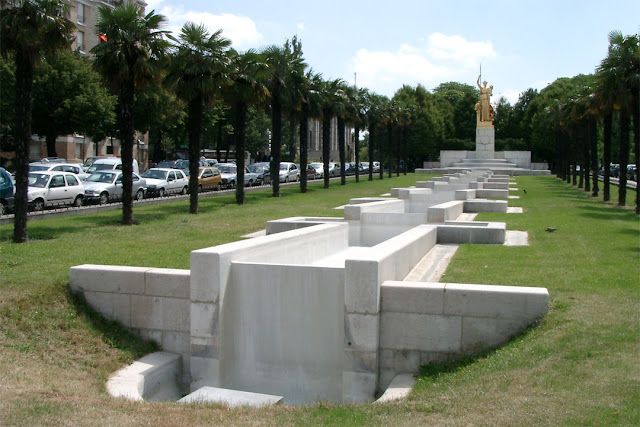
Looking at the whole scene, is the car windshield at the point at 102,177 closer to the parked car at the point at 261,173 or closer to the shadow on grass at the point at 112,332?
the parked car at the point at 261,173

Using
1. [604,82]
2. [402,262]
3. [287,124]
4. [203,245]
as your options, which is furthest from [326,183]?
[287,124]

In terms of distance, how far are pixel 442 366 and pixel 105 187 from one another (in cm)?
2074

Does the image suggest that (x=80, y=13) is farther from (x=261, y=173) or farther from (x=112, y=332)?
(x=112, y=332)

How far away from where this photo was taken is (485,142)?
233ft

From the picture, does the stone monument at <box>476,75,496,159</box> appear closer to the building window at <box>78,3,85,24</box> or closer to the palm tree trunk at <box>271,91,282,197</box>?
the building window at <box>78,3,85,24</box>

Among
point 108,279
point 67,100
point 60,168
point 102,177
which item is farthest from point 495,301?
point 67,100

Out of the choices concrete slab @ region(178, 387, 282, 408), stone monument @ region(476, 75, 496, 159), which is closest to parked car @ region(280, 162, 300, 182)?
stone monument @ region(476, 75, 496, 159)

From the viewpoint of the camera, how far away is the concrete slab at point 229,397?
7.88 metres

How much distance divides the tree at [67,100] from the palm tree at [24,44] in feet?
112

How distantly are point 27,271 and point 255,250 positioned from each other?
3667 mm

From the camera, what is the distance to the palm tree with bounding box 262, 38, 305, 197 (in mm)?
30797

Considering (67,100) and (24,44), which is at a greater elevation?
(67,100)

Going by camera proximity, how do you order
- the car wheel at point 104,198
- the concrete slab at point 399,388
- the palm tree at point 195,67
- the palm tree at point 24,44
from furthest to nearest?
the car wheel at point 104,198, the palm tree at point 195,67, the palm tree at point 24,44, the concrete slab at point 399,388

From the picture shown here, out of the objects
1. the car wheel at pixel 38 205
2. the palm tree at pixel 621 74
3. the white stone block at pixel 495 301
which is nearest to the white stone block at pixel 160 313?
the white stone block at pixel 495 301
